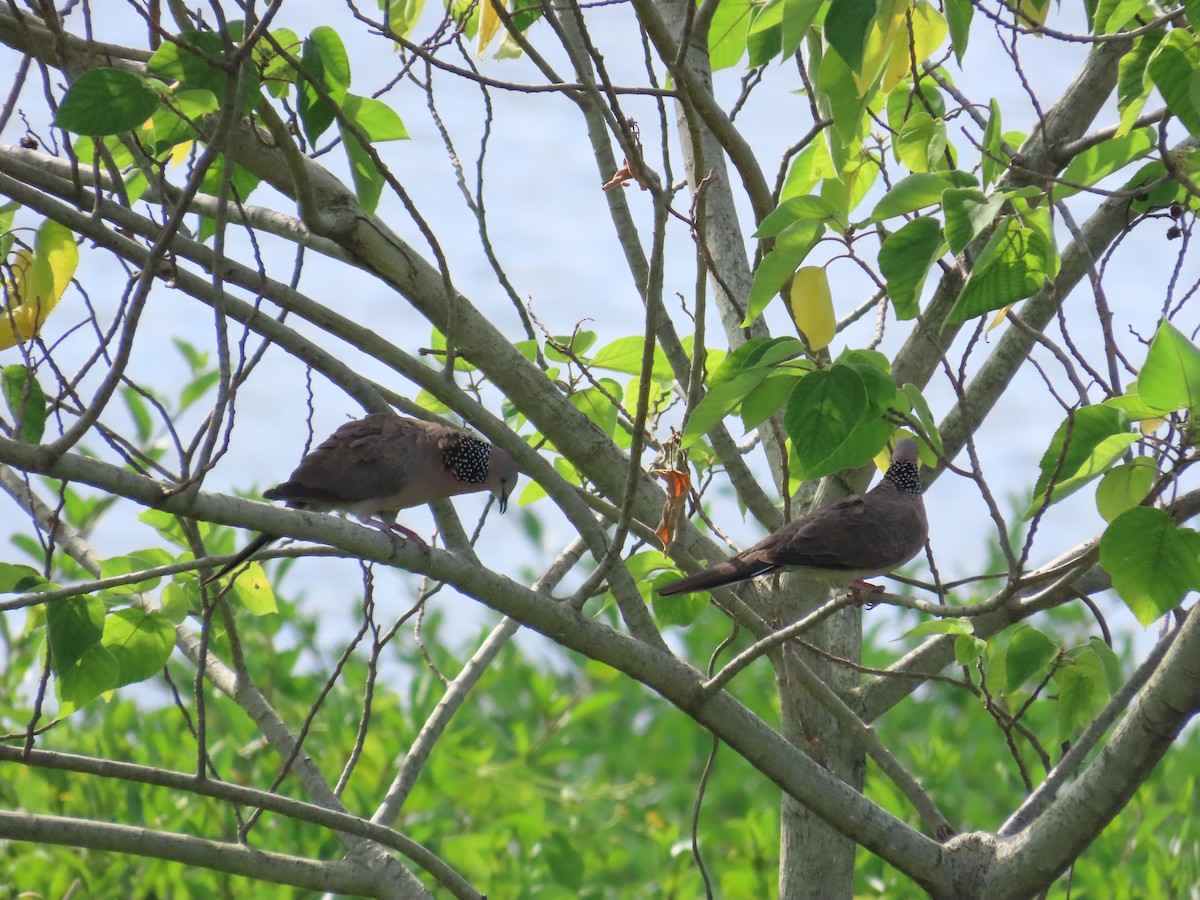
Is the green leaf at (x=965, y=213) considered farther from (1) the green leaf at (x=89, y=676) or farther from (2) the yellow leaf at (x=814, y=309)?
(1) the green leaf at (x=89, y=676)

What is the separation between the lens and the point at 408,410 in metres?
3.70

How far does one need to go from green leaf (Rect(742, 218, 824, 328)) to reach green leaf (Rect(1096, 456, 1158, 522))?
75 cm

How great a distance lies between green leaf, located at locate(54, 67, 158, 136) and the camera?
6.99ft

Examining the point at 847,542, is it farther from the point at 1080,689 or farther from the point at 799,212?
the point at 799,212

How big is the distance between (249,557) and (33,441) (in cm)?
62

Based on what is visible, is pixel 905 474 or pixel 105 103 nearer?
pixel 105 103

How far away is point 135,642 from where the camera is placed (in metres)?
2.73

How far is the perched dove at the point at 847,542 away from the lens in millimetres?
3607

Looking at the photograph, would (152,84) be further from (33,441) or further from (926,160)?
(926,160)

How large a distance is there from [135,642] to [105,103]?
1187 mm

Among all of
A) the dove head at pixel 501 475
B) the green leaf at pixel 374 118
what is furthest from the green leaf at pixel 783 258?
the dove head at pixel 501 475

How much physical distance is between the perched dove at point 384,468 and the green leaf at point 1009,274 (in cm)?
200

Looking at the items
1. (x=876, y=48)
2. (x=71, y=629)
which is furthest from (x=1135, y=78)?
(x=71, y=629)

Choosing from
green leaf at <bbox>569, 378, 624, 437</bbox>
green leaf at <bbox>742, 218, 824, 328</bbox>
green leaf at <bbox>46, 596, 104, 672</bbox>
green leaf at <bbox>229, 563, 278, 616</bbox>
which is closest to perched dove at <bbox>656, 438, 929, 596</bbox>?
green leaf at <bbox>569, 378, 624, 437</bbox>
